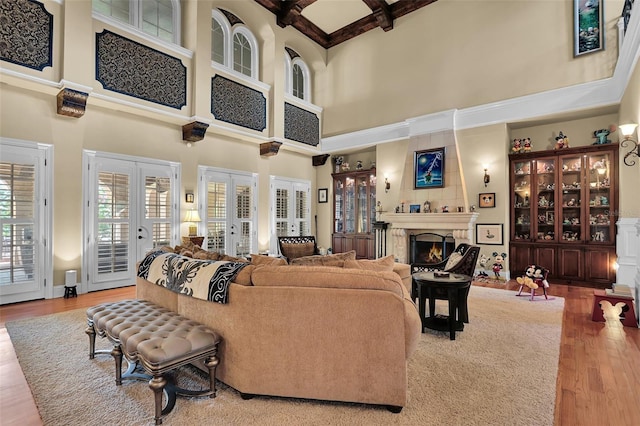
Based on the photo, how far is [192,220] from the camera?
255 inches

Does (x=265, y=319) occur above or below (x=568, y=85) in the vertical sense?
below

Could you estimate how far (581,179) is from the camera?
613cm

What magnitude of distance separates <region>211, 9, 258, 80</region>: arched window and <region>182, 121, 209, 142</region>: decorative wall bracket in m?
1.72

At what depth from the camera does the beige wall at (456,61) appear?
5973 mm

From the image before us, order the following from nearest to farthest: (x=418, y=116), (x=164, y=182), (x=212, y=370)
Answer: (x=212, y=370) < (x=164, y=182) < (x=418, y=116)

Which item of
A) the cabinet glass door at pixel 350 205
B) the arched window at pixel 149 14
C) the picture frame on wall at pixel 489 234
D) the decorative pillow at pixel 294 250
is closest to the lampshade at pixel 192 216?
the decorative pillow at pixel 294 250

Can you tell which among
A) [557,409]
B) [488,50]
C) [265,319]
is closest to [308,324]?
[265,319]

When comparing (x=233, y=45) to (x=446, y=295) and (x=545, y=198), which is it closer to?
(x=446, y=295)

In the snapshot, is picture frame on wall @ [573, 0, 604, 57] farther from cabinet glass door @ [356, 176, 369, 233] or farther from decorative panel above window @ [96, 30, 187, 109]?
decorative panel above window @ [96, 30, 187, 109]

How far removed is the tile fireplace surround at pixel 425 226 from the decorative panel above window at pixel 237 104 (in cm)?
381

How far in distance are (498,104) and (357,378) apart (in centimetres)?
Result: 650

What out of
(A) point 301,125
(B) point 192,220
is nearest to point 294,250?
(B) point 192,220

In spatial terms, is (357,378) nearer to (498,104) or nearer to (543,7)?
(498,104)

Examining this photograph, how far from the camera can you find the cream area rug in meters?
2.01
